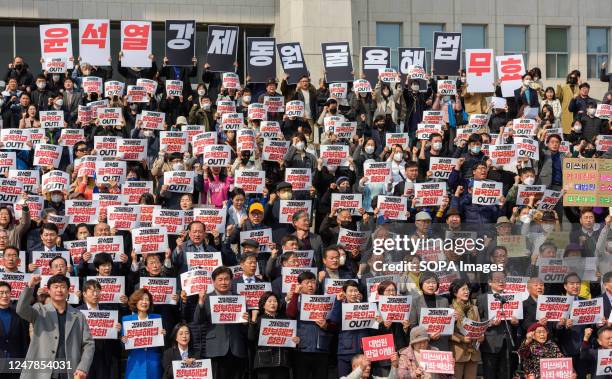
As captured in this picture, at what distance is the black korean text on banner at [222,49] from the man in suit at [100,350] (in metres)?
11.8

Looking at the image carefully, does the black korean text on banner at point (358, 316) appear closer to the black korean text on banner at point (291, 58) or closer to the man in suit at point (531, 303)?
the man in suit at point (531, 303)

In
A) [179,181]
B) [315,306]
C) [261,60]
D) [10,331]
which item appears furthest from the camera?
[261,60]

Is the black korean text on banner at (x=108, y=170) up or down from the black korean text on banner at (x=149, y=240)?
up

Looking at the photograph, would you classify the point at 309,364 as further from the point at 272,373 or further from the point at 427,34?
the point at 427,34

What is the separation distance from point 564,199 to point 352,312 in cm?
654

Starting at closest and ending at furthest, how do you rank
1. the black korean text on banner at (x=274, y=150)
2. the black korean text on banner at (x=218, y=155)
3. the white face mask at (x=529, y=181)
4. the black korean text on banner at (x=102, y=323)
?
the black korean text on banner at (x=102, y=323)
the black korean text on banner at (x=218, y=155)
the white face mask at (x=529, y=181)
the black korean text on banner at (x=274, y=150)

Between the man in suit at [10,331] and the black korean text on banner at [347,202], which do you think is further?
the black korean text on banner at [347,202]

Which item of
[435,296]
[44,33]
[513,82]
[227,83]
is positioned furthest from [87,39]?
[435,296]

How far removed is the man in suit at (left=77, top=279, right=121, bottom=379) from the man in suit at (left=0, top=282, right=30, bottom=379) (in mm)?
1107

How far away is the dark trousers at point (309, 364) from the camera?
1850 cm

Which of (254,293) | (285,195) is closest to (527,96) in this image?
(285,195)

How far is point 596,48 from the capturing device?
39906 millimetres

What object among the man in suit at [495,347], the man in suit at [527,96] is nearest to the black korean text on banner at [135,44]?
the man in suit at [527,96]

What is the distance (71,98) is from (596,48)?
18081 mm
